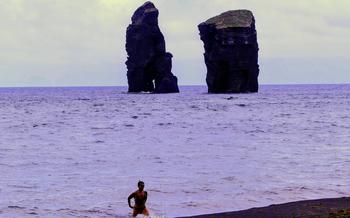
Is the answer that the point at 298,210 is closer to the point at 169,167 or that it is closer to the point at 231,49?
the point at 169,167

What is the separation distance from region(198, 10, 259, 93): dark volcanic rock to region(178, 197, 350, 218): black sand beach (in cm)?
11781

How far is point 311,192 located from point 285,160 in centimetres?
1077

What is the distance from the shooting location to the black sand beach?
18172 millimetres

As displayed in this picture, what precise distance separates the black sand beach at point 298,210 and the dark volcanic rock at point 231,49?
118m

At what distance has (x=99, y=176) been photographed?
94.4 feet

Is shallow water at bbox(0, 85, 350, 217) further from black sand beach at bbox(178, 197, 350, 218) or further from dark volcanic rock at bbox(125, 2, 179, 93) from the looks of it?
dark volcanic rock at bbox(125, 2, 179, 93)

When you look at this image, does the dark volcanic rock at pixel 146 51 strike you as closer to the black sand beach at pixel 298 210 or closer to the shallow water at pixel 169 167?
the shallow water at pixel 169 167

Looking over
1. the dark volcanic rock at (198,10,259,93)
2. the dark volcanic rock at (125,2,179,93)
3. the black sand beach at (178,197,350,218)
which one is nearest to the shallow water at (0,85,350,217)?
the black sand beach at (178,197,350,218)

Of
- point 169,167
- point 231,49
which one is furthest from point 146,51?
point 169,167

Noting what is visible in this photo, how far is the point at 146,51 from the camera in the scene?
14888 cm

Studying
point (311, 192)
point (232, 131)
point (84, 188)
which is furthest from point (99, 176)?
point (232, 131)

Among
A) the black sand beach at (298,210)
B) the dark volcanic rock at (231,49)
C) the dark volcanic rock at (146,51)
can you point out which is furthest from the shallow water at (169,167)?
the dark volcanic rock at (146,51)

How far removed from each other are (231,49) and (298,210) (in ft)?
392

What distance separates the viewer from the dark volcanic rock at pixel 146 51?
489 ft
